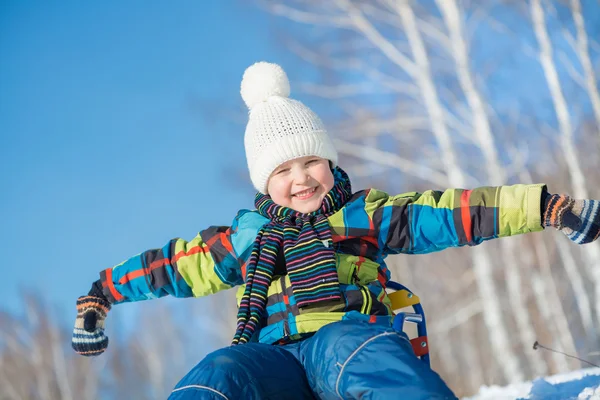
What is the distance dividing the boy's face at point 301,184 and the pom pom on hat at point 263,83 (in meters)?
0.42

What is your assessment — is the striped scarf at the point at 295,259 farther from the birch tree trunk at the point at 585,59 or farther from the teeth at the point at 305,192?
the birch tree trunk at the point at 585,59

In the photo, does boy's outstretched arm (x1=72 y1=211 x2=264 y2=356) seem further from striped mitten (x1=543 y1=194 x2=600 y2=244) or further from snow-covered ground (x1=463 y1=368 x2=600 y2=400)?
snow-covered ground (x1=463 y1=368 x2=600 y2=400)

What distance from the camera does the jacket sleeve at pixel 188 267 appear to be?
103 inches

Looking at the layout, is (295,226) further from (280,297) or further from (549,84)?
(549,84)

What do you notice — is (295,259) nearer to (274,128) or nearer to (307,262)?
(307,262)

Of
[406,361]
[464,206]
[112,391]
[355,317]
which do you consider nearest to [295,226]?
[355,317]

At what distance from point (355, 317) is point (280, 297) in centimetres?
29

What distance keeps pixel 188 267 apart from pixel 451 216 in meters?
1.07

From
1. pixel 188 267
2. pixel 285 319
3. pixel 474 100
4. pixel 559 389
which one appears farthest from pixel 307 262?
pixel 474 100

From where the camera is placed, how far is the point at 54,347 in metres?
14.7

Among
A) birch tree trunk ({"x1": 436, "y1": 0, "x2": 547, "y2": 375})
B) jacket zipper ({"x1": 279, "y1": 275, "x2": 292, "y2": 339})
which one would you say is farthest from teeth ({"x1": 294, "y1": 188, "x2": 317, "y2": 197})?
birch tree trunk ({"x1": 436, "y1": 0, "x2": 547, "y2": 375})

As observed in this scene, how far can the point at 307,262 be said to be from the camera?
7.40 feet

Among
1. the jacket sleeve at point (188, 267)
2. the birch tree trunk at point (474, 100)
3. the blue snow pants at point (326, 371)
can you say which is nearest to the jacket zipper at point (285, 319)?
the blue snow pants at point (326, 371)

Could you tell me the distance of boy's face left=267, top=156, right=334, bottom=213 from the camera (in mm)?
2518
